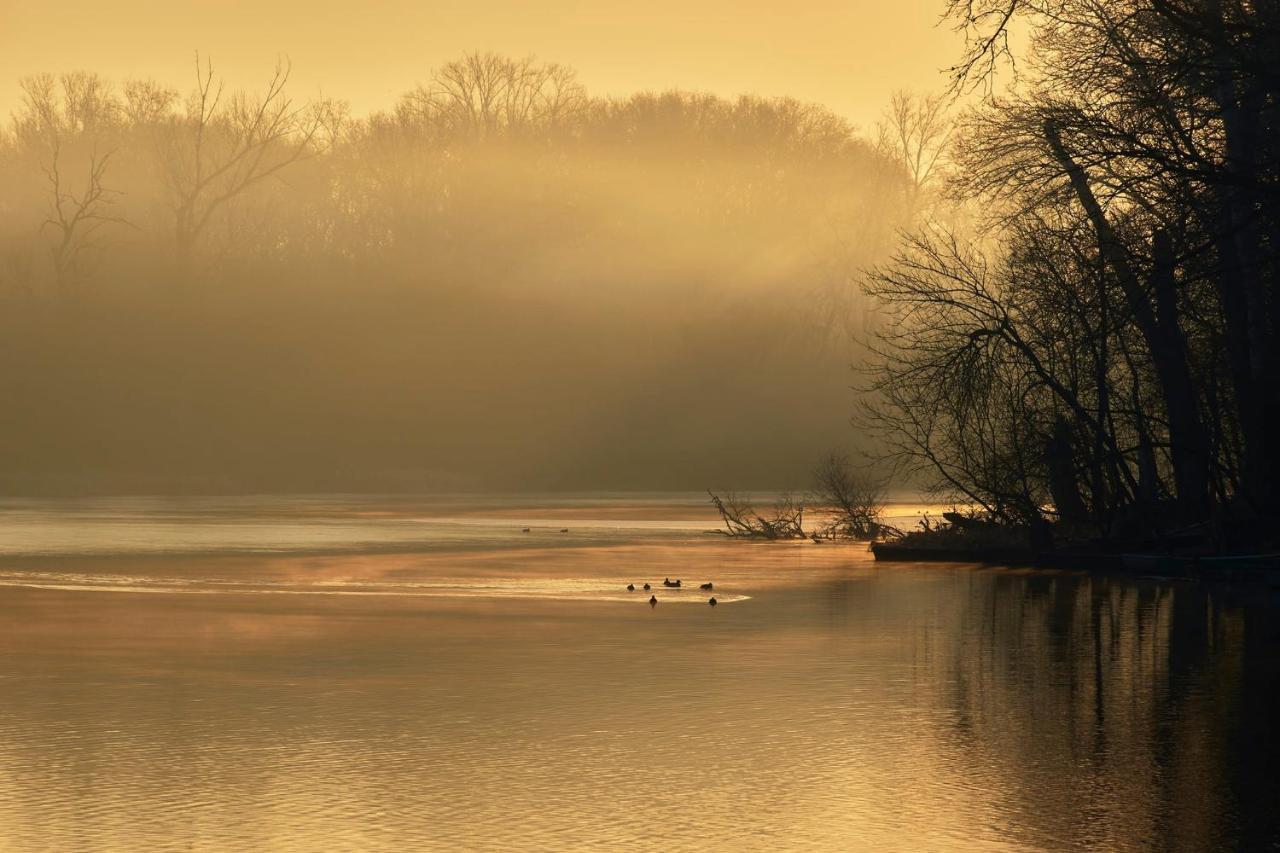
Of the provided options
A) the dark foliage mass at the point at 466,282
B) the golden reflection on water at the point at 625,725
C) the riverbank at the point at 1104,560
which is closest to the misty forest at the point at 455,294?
the dark foliage mass at the point at 466,282

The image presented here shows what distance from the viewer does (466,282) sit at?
8969 centimetres

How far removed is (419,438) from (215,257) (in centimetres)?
1476

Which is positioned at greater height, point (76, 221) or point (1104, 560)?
point (76, 221)

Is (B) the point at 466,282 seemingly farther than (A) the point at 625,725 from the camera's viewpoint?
Yes

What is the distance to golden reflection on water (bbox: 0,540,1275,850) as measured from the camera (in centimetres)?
935

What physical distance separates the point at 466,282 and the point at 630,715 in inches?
3045

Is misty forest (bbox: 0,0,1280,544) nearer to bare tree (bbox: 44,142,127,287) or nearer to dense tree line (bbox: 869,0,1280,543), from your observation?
bare tree (bbox: 44,142,127,287)

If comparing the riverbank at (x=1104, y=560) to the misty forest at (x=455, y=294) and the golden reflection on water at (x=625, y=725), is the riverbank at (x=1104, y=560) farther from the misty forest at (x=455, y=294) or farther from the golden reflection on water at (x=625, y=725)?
the misty forest at (x=455, y=294)

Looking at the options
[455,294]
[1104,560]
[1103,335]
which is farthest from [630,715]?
[455,294]

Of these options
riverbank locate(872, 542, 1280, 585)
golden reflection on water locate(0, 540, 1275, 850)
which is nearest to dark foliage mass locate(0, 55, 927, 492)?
riverbank locate(872, 542, 1280, 585)

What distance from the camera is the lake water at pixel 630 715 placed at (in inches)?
370

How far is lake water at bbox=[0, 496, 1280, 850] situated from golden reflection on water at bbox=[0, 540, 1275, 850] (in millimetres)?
37

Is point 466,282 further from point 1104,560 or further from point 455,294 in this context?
point 1104,560

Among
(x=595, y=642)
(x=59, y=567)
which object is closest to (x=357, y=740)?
(x=595, y=642)
